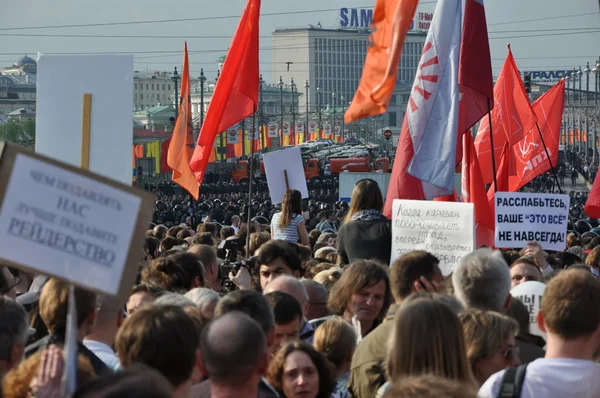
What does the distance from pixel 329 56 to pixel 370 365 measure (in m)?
183

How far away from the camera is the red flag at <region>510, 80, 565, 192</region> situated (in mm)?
16188

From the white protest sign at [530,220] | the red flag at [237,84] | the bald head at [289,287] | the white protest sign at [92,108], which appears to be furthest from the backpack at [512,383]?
the red flag at [237,84]

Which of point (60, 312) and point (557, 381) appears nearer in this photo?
point (557, 381)

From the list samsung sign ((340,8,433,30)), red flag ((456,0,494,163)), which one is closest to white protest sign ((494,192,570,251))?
red flag ((456,0,494,163))

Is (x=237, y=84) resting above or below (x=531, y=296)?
above

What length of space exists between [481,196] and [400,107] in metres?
155

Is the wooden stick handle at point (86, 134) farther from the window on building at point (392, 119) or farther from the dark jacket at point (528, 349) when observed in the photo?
the window on building at point (392, 119)

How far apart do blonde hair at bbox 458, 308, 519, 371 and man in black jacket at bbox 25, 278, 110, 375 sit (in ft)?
4.70

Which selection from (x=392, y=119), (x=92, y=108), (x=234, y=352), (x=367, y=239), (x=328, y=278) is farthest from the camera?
(x=392, y=119)

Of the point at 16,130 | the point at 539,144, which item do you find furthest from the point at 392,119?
the point at 539,144

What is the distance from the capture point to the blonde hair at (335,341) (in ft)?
16.2

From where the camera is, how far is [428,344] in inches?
143

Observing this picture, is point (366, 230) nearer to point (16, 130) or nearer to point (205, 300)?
point (205, 300)

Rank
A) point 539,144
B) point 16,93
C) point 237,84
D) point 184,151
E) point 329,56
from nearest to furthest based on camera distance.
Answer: point 237,84, point 184,151, point 539,144, point 16,93, point 329,56
